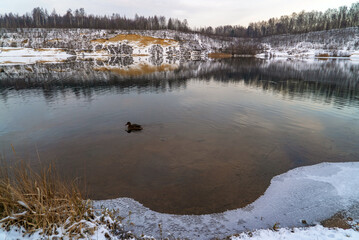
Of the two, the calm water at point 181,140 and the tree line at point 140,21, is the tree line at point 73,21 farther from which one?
the calm water at point 181,140

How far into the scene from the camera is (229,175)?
8.74 meters

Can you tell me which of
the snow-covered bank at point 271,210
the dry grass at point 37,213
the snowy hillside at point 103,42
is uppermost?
the snowy hillside at point 103,42

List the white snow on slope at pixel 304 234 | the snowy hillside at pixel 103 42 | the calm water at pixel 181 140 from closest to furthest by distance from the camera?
the white snow on slope at pixel 304 234
the calm water at pixel 181 140
the snowy hillside at pixel 103 42

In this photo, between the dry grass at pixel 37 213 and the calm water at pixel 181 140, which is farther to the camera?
the calm water at pixel 181 140

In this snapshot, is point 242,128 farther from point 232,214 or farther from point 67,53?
point 67,53

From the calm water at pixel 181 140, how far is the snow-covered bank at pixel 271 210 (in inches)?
17.1

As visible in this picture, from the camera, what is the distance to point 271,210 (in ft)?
22.0

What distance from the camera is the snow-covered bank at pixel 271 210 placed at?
5898 millimetres

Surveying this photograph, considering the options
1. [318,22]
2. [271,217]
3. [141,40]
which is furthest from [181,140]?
[318,22]

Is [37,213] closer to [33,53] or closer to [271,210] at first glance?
[271,210]

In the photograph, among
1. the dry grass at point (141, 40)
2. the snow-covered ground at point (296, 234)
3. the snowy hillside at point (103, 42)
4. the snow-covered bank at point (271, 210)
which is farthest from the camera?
the dry grass at point (141, 40)

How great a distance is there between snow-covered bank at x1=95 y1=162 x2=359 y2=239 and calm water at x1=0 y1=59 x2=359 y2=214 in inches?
17.1

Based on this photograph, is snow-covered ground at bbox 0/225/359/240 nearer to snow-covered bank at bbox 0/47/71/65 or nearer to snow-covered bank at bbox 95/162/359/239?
snow-covered bank at bbox 95/162/359/239

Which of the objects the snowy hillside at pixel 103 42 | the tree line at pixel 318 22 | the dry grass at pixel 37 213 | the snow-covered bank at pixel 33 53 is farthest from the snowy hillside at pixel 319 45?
the dry grass at pixel 37 213
